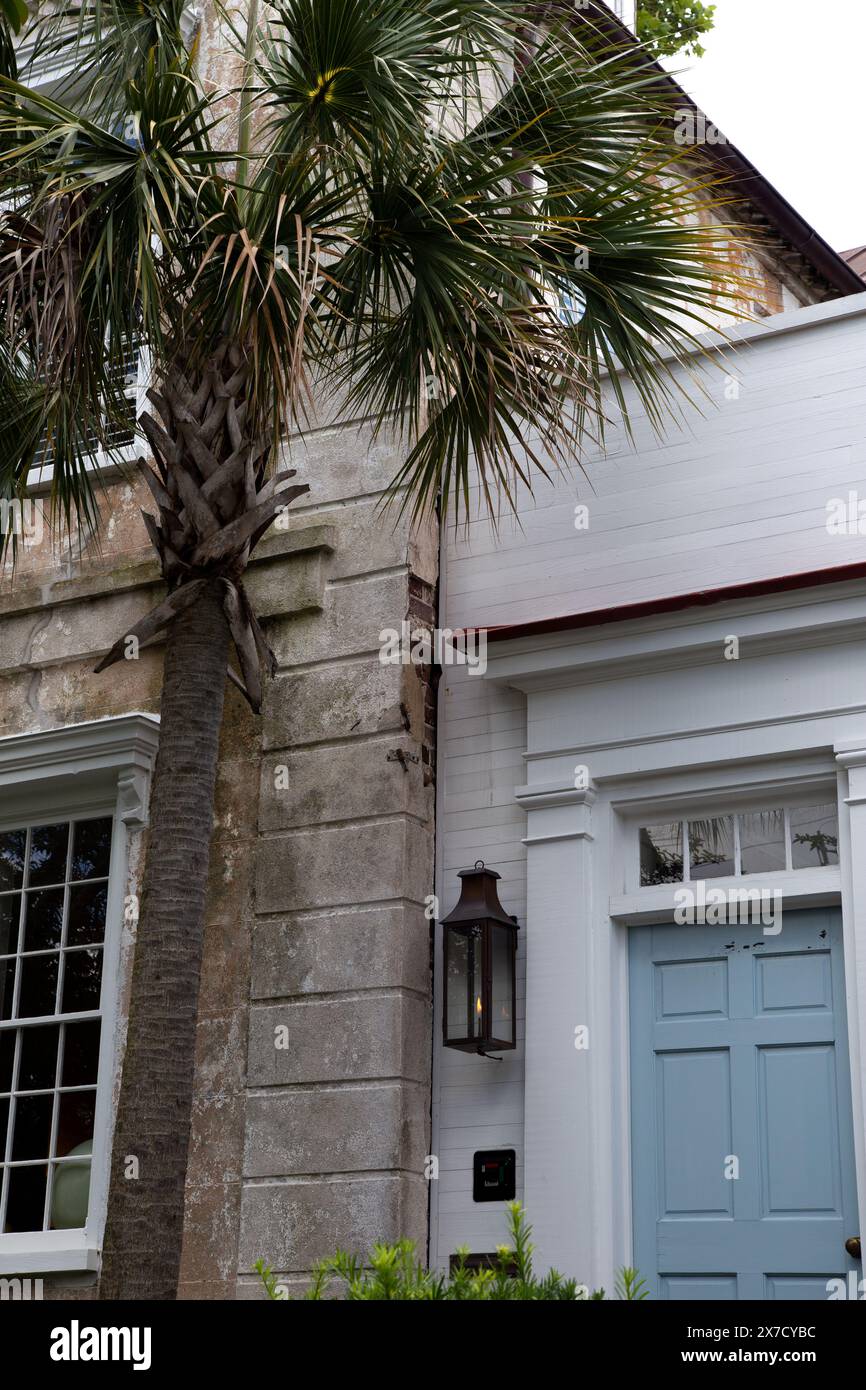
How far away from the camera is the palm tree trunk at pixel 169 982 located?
5.80m

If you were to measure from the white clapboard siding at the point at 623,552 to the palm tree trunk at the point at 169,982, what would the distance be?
5.25 ft

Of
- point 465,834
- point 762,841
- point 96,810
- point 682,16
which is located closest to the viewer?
point 762,841

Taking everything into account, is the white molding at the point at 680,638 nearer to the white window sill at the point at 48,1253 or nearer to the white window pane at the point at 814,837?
the white window pane at the point at 814,837

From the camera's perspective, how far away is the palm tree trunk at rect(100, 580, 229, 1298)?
580 cm

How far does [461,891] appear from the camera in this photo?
24.1 feet

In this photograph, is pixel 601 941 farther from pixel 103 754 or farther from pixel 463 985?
pixel 103 754

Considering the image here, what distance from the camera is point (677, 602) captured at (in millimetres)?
7031

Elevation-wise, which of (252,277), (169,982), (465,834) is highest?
(252,277)

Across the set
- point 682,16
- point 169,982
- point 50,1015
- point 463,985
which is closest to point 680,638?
point 463,985

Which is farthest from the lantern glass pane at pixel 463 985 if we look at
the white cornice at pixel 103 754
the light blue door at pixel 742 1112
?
the white cornice at pixel 103 754

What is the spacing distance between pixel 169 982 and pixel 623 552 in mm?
3039
